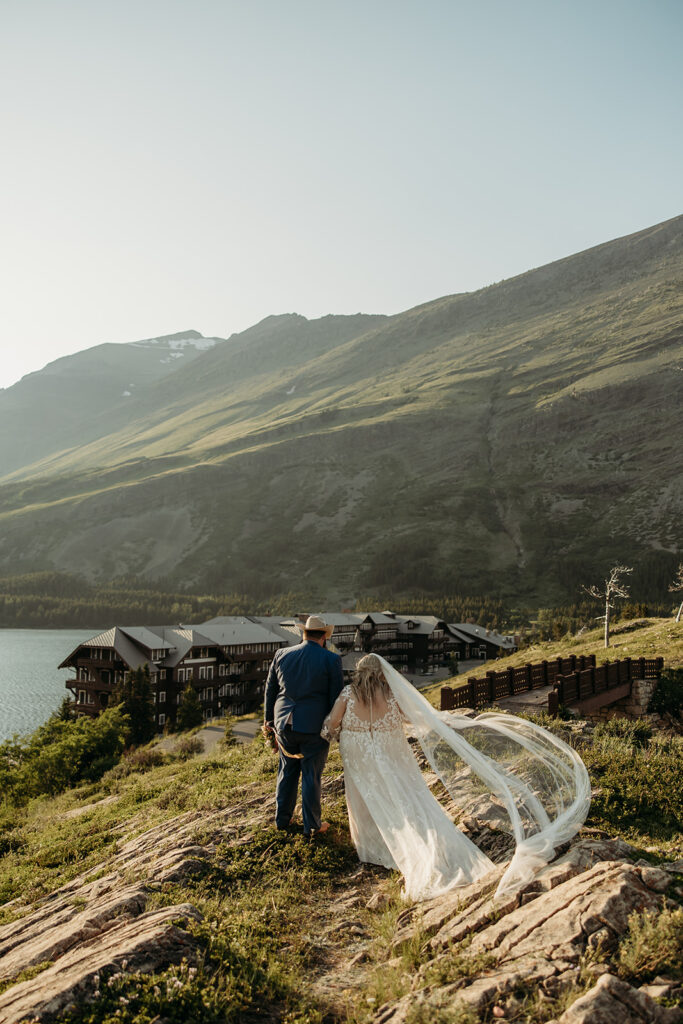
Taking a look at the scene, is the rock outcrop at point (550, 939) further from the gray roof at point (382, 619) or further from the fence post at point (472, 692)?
the gray roof at point (382, 619)

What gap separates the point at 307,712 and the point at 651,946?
4.94 metres

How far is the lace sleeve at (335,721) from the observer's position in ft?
28.1

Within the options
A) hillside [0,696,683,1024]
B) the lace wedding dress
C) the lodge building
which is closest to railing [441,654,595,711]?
hillside [0,696,683,1024]

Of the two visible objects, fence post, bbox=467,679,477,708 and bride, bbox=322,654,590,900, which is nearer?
bride, bbox=322,654,590,900

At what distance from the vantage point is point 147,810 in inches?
520

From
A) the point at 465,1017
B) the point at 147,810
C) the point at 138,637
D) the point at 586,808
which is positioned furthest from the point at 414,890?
the point at 138,637

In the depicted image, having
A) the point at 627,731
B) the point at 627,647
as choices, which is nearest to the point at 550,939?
the point at 627,731

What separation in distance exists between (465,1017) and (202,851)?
195 inches

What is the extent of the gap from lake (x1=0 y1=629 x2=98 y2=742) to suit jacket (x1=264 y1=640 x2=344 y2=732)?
46.6 m

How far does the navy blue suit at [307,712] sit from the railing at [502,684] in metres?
11.5

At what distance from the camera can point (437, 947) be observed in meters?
5.58

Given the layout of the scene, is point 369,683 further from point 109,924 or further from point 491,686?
point 491,686

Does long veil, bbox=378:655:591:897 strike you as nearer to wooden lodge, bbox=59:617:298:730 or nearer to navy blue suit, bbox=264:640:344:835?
navy blue suit, bbox=264:640:344:835

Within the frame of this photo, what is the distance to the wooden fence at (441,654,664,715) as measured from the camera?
20812 mm
